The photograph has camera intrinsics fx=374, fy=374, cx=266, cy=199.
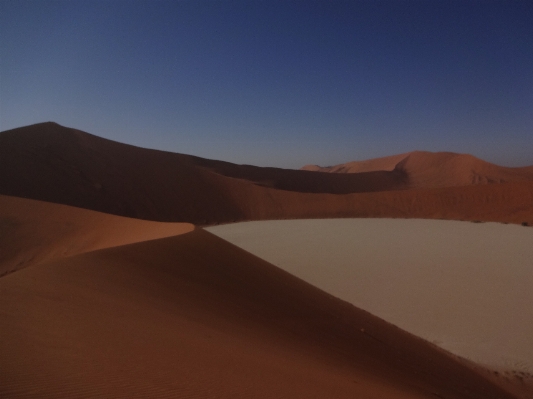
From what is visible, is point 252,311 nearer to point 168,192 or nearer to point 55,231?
point 55,231

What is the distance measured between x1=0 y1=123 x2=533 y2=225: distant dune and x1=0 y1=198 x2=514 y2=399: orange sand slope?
20.0 metres

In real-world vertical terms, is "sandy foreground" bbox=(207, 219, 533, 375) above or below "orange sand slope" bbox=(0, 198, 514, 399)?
below

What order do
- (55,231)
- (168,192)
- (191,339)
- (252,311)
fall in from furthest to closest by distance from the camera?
(168,192), (55,231), (252,311), (191,339)

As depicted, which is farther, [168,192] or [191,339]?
[168,192]

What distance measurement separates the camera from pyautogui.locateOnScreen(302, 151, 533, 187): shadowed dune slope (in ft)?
197

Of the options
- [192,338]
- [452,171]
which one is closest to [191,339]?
[192,338]

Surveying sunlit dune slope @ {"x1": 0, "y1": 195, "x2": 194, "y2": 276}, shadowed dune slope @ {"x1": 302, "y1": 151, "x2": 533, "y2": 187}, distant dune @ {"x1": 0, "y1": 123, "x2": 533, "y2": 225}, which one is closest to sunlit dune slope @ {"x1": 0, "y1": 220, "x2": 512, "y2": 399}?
sunlit dune slope @ {"x1": 0, "y1": 195, "x2": 194, "y2": 276}

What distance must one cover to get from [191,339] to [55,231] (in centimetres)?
1036

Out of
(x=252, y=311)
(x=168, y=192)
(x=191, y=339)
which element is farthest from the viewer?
→ (x=168, y=192)

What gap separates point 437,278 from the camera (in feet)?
40.2

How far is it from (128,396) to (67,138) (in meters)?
35.4

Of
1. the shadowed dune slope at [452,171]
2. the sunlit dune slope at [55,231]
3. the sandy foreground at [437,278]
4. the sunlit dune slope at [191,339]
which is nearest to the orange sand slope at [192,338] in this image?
the sunlit dune slope at [191,339]

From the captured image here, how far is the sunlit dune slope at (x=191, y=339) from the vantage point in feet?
9.91

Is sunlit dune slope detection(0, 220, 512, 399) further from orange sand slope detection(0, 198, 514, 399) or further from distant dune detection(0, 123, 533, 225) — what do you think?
distant dune detection(0, 123, 533, 225)
